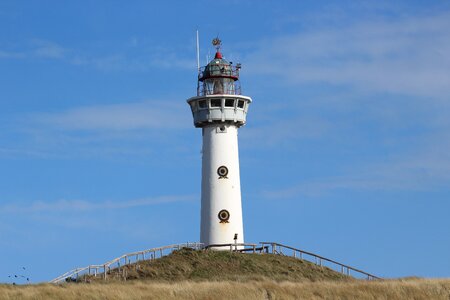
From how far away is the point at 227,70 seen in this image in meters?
70.0

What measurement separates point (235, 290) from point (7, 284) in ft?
36.4

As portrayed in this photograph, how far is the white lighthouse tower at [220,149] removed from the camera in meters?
66.5

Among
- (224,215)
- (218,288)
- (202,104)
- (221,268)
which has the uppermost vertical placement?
(202,104)

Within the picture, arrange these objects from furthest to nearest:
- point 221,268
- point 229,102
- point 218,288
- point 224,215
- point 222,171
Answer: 1. point 229,102
2. point 222,171
3. point 224,215
4. point 221,268
5. point 218,288

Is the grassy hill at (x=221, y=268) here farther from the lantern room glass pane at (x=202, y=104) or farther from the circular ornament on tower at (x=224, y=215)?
the lantern room glass pane at (x=202, y=104)

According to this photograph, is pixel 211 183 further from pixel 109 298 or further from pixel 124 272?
pixel 109 298

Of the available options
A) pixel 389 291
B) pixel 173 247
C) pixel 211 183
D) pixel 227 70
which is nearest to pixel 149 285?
pixel 389 291

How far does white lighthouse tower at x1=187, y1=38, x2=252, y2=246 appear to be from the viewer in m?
66.5

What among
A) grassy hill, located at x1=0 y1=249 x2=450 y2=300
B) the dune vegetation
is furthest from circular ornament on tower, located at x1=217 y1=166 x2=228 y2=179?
the dune vegetation

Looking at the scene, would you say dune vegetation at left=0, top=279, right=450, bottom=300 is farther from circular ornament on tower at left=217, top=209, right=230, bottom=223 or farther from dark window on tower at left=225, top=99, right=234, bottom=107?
dark window on tower at left=225, top=99, right=234, bottom=107

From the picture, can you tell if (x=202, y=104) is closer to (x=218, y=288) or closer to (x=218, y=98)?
(x=218, y=98)

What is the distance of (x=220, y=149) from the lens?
222ft

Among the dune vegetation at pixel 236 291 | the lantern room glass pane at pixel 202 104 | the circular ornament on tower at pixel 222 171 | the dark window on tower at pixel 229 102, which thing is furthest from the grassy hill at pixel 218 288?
the dark window on tower at pixel 229 102

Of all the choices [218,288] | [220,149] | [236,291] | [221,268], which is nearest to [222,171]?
[220,149]
